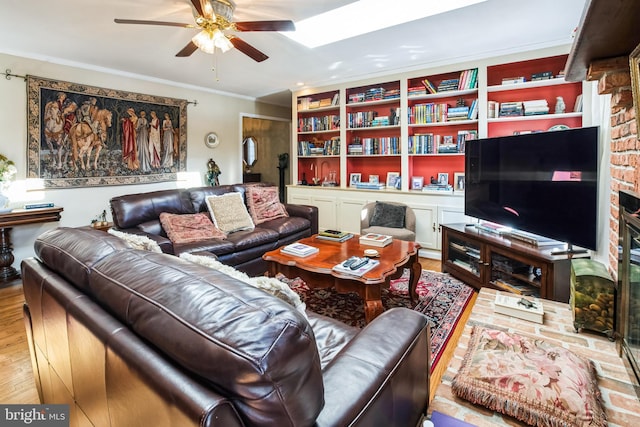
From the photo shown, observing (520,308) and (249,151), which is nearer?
(520,308)

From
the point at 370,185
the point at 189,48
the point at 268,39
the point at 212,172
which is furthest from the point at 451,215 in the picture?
the point at 212,172

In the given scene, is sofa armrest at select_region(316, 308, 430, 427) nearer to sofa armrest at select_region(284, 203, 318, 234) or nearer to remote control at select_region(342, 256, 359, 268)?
remote control at select_region(342, 256, 359, 268)

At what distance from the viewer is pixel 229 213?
3.66 m

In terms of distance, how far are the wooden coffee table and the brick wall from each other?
47.5 inches

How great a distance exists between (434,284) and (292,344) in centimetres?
284

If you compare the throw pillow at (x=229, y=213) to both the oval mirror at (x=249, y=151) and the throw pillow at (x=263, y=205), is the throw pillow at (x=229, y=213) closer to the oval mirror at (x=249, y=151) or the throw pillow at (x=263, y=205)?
the throw pillow at (x=263, y=205)

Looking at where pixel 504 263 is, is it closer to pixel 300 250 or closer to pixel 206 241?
pixel 300 250

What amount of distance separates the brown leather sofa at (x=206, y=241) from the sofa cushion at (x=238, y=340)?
7.02 ft

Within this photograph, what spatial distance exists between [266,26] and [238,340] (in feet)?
7.44

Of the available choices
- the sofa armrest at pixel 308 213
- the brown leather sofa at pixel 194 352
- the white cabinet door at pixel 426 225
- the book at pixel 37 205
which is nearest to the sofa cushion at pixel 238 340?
the brown leather sofa at pixel 194 352

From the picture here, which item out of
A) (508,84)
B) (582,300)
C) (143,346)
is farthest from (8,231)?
(508,84)

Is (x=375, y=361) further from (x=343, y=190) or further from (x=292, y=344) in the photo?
(x=343, y=190)

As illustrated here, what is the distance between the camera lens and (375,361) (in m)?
0.98

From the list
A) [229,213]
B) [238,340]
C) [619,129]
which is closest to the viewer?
[238,340]
